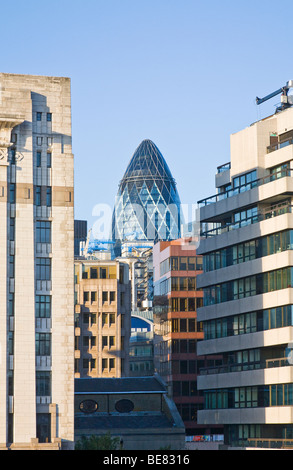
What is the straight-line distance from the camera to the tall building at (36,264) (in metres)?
102

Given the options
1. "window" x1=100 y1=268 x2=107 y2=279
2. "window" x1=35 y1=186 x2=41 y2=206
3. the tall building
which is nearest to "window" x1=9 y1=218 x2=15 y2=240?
the tall building

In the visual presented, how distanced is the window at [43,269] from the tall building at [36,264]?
10cm

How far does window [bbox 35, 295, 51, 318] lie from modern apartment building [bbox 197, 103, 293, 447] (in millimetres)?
28688

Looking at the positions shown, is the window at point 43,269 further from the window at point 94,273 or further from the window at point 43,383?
the window at point 94,273

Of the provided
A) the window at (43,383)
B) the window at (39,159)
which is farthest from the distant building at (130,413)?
the window at (39,159)

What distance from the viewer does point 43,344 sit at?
105m

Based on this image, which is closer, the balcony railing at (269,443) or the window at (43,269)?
the window at (43,269)

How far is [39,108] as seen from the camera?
355ft

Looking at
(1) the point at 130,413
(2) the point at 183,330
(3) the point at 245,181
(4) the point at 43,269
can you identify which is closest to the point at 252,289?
(3) the point at 245,181

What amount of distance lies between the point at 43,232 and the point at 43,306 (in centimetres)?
766

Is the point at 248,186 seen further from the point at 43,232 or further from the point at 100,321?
the point at 100,321

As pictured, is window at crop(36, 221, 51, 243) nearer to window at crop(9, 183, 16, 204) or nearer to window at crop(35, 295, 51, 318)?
window at crop(9, 183, 16, 204)
